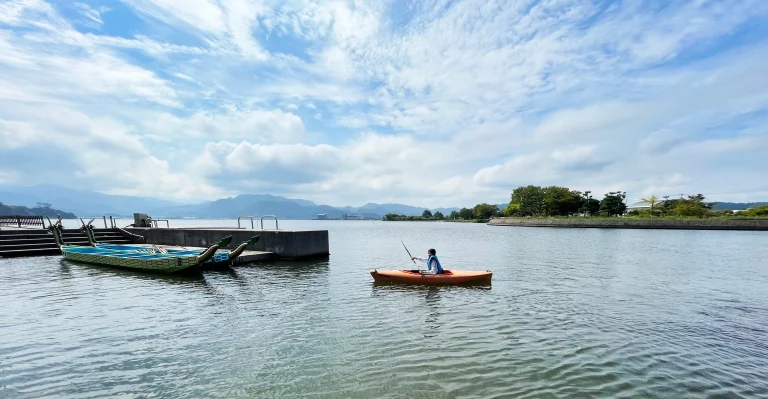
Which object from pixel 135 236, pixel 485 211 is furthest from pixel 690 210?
pixel 135 236

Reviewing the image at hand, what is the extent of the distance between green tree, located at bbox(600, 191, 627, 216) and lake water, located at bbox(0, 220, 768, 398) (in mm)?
101847

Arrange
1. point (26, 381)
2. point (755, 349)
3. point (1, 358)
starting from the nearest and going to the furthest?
point (26, 381) → point (1, 358) → point (755, 349)

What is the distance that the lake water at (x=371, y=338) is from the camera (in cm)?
686

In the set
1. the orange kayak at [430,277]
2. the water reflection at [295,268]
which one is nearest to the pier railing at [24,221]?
the water reflection at [295,268]

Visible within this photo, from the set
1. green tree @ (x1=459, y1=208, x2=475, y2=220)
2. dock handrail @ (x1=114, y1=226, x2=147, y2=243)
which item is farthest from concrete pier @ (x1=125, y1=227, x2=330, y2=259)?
green tree @ (x1=459, y1=208, x2=475, y2=220)

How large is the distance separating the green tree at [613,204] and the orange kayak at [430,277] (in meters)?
110

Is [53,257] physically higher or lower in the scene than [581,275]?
higher

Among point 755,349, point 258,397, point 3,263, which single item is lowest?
point 755,349

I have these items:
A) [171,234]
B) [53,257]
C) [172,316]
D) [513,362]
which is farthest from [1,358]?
[171,234]

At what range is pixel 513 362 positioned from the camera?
799 centimetres

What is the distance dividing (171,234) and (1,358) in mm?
23029

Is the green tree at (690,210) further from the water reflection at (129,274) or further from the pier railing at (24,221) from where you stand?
the pier railing at (24,221)

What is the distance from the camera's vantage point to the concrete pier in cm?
2431

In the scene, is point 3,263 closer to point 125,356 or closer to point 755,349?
point 125,356
